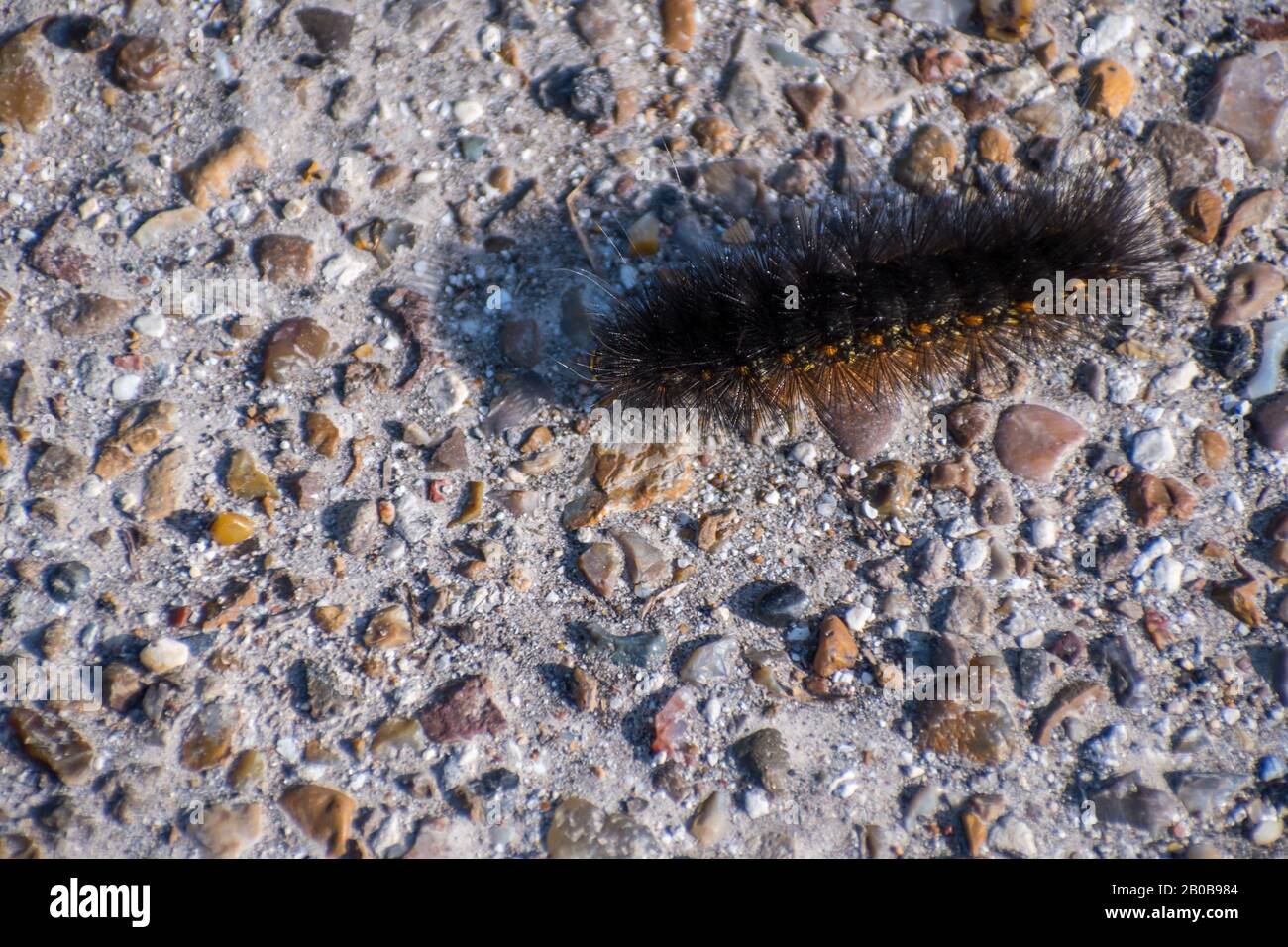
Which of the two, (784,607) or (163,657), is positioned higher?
(784,607)

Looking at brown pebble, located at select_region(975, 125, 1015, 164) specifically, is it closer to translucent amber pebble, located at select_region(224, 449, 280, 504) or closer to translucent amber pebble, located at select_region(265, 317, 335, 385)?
translucent amber pebble, located at select_region(265, 317, 335, 385)

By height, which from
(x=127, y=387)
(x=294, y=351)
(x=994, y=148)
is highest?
(x=994, y=148)

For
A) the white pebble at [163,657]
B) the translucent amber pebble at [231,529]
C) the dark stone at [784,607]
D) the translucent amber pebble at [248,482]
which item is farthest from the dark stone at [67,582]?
the dark stone at [784,607]

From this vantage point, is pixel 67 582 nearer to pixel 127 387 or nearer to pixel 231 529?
pixel 231 529

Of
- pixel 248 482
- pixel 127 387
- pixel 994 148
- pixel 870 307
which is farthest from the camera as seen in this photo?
pixel 994 148

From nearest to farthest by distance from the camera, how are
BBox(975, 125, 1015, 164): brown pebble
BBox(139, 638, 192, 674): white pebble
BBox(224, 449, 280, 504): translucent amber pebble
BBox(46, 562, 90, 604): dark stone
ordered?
BBox(139, 638, 192, 674): white pebble
BBox(46, 562, 90, 604): dark stone
BBox(224, 449, 280, 504): translucent amber pebble
BBox(975, 125, 1015, 164): brown pebble

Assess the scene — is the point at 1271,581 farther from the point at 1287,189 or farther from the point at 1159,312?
the point at 1287,189

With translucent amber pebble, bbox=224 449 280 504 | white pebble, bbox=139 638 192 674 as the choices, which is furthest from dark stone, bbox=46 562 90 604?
translucent amber pebble, bbox=224 449 280 504

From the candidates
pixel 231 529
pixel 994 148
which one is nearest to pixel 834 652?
pixel 994 148
